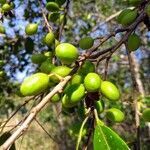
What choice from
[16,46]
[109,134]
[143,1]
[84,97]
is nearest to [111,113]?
[84,97]

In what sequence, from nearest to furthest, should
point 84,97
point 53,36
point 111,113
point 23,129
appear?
point 23,129
point 84,97
point 111,113
point 53,36

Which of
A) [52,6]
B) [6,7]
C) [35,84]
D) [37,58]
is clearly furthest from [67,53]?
[6,7]

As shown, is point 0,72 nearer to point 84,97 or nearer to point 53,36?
point 53,36

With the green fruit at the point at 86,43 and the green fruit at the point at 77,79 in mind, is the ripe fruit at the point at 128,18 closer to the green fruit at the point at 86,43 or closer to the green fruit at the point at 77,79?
the green fruit at the point at 86,43

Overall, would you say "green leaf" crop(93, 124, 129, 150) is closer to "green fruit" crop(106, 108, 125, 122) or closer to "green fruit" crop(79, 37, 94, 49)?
"green fruit" crop(106, 108, 125, 122)

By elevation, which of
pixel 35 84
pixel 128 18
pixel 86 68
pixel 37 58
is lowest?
pixel 35 84

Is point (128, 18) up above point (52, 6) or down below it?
below

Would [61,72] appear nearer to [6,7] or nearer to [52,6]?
[52,6]
